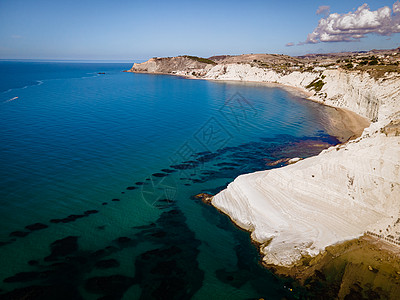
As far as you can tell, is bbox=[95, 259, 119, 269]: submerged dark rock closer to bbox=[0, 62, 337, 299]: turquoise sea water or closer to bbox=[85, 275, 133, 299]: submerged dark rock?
bbox=[0, 62, 337, 299]: turquoise sea water

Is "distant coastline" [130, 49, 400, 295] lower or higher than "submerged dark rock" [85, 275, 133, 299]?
higher

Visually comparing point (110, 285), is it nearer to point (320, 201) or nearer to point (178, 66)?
point (320, 201)

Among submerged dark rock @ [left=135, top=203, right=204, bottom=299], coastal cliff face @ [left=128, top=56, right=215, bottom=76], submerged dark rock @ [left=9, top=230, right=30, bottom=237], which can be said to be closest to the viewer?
submerged dark rock @ [left=135, top=203, right=204, bottom=299]

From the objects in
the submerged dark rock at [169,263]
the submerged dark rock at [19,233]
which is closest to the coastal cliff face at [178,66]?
the submerged dark rock at [169,263]

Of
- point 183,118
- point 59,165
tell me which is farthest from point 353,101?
point 59,165

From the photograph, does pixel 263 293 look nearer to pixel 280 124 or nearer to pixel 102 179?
pixel 102 179

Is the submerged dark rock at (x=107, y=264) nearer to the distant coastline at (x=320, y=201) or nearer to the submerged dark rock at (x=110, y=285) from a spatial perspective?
the submerged dark rock at (x=110, y=285)

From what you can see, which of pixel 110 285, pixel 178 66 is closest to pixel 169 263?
pixel 110 285

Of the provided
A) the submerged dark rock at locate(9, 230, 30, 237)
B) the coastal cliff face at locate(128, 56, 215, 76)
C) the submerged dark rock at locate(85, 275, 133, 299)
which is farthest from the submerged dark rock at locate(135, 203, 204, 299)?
the coastal cliff face at locate(128, 56, 215, 76)
